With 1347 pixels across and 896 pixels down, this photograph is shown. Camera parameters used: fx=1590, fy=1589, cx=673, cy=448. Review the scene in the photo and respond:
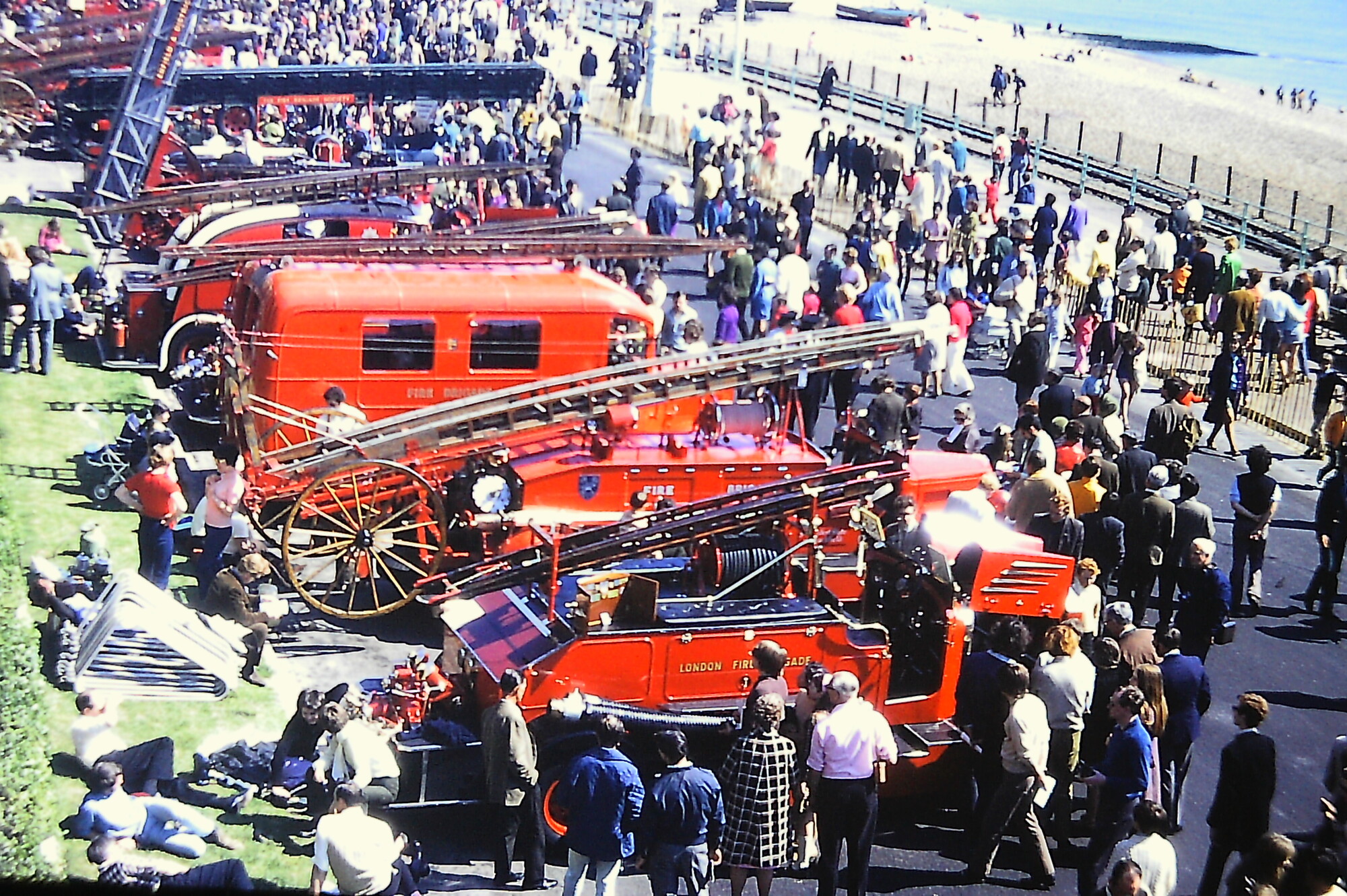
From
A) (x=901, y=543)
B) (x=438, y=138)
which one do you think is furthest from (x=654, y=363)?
(x=438, y=138)

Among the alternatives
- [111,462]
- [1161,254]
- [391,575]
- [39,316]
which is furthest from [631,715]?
[1161,254]

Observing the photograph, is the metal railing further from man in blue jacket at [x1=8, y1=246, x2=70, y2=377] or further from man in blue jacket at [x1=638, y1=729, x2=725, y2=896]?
man in blue jacket at [x1=638, y1=729, x2=725, y2=896]

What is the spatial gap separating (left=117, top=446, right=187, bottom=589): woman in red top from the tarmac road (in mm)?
1429

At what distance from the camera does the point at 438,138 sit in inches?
1300

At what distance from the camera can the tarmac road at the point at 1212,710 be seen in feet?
34.7

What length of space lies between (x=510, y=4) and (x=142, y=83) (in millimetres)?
26403

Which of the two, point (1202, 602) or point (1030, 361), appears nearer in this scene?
point (1202, 602)

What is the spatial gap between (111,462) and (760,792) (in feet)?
31.1

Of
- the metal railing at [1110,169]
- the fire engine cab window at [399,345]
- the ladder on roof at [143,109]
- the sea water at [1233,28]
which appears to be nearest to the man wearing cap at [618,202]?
the ladder on roof at [143,109]

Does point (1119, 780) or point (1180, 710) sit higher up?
point (1180, 710)

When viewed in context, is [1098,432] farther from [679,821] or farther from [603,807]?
[603,807]

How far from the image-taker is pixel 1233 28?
105m

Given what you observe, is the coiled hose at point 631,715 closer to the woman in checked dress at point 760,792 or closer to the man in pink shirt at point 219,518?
the woman in checked dress at point 760,792

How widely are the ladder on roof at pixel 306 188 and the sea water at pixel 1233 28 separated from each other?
187 ft
